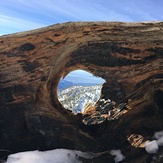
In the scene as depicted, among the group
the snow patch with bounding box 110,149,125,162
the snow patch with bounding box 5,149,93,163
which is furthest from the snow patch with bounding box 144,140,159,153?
the snow patch with bounding box 5,149,93,163

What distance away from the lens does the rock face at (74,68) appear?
14742 mm

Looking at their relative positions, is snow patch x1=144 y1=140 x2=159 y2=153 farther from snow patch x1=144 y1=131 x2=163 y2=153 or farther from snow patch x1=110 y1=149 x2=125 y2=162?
snow patch x1=110 y1=149 x2=125 y2=162

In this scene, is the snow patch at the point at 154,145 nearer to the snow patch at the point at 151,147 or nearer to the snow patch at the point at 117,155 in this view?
the snow patch at the point at 151,147

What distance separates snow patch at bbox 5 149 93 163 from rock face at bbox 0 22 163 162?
0.46 metres

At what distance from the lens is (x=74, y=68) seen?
16547 mm

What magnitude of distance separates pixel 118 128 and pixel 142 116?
5.24 ft

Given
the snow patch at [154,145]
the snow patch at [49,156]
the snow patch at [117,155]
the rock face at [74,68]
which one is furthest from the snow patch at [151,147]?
the snow patch at [49,156]

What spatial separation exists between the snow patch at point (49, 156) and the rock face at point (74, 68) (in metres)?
0.46

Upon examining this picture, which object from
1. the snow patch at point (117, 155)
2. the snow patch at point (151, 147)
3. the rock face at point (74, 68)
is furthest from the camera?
the snow patch at point (117, 155)

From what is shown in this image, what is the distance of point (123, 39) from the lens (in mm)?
15008

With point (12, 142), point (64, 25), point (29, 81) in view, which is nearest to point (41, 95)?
point (29, 81)

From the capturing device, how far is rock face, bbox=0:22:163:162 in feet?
48.4

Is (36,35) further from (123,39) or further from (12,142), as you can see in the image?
(12,142)

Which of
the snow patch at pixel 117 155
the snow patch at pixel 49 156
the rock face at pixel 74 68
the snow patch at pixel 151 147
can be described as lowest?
the snow patch at pixel 49 156
